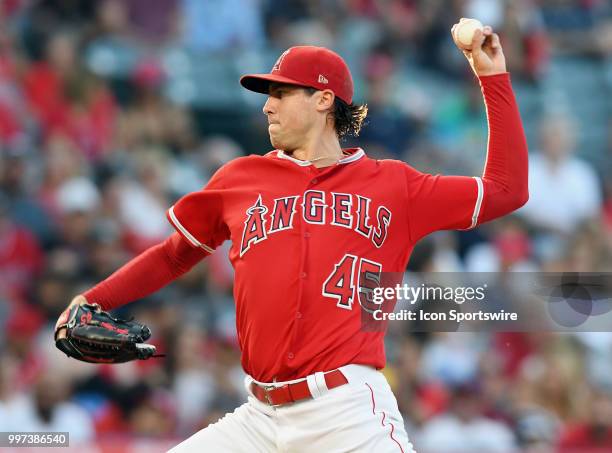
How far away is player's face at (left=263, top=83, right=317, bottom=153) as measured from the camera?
4039mm

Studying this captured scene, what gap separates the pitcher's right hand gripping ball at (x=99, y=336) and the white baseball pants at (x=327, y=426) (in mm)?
396

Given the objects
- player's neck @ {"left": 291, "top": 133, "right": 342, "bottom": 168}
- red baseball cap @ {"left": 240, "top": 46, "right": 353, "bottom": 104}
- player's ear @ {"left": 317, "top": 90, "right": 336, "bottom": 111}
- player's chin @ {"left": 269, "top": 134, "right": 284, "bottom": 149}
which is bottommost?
player's neck @ {"left": 291, "top": 133, "right": 342, "bottom": 168}

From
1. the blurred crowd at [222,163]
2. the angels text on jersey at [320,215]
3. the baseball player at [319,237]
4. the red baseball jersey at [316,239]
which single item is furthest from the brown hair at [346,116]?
the blurred crowd at [222,163]

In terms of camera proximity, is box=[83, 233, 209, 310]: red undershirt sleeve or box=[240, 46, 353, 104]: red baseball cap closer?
box=[240, 46, 353, 104]: red baseball cap

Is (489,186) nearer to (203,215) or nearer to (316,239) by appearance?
(316,239)

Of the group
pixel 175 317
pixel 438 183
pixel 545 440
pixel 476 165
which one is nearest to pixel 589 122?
pixel 476 165

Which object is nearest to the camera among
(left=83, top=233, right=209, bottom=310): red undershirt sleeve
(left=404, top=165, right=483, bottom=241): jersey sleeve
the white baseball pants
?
the white baseball pants

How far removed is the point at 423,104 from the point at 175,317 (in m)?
3.71

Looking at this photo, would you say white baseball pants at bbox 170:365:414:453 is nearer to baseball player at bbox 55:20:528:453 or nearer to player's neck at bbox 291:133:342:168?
baseball player at bbox 55:20:528:453

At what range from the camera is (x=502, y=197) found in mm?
3848

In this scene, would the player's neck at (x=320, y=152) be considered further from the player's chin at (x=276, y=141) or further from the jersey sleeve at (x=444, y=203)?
the jersey sleeve at (x=444, y=203)

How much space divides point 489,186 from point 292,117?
0.77 meters

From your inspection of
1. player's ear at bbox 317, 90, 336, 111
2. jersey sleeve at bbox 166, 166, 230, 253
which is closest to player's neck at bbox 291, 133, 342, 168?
player's ear at bbox 317, 90, 336, 111

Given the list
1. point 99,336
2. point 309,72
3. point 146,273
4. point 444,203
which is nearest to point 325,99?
point 309,72
